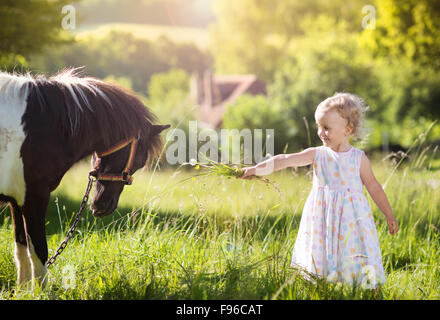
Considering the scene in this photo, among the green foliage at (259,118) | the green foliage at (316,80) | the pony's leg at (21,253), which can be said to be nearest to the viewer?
the pony's leg at (21,253)

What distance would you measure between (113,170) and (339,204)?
1.63 meters

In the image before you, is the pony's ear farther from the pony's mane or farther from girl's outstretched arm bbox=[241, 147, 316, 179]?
girl's outstretched arm bbox=[241, 147, 316, 179]

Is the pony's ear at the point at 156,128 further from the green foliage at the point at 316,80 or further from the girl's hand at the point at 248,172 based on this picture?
the green foliage at the point at 316,80

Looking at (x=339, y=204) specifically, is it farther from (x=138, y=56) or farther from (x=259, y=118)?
(x=138, y=56)

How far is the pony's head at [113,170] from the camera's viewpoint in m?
3.07

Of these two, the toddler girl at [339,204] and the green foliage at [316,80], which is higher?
the green foliage at [316,80]

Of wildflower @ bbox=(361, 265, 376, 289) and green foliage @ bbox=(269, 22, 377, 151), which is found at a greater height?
green foliage @ bbox=(269, 22, 377, 151)

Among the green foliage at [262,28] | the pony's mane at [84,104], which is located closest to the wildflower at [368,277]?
the pony's mane at [84,104]

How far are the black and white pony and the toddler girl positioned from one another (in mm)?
950

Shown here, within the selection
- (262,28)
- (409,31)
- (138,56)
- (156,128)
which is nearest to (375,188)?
(156,128)

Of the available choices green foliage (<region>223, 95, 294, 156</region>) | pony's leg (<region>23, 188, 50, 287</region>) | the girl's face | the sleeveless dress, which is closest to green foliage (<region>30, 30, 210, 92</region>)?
green foliage (<region>223, 95, 294, 156</region>)

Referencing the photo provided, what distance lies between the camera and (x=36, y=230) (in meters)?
2.81

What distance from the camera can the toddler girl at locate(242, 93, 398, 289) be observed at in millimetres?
2785
